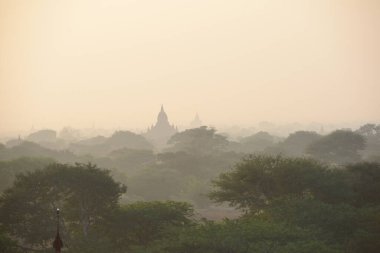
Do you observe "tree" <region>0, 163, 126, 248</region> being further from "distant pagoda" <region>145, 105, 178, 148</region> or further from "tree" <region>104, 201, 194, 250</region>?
"distant pagoda" <region>145, 105, 178, 148</region>

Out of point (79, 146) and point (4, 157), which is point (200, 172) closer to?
point (4, 157)

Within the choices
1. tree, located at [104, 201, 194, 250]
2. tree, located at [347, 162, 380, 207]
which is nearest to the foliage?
tree, located at [104, 201, 194, 250]

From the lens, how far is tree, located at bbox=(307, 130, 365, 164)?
78.3 metres

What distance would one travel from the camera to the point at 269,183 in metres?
33.3

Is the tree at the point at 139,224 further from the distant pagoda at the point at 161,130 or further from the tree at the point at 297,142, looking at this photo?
the distant pagoda at the point at 161,130

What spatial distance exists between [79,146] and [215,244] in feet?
333

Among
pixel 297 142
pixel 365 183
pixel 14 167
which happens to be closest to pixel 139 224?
pixel 365 183

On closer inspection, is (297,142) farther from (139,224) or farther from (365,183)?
(139,224)

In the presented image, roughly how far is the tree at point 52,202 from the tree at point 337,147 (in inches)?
2181

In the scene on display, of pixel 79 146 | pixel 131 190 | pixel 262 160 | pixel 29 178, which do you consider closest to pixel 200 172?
pixel 131 190

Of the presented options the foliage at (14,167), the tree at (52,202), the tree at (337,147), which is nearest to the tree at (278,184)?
the tree at (52,202)

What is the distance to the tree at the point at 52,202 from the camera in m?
28.1

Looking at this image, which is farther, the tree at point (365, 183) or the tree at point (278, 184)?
the tree at point (365, 183)

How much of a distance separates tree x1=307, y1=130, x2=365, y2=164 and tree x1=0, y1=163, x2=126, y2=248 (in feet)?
182
